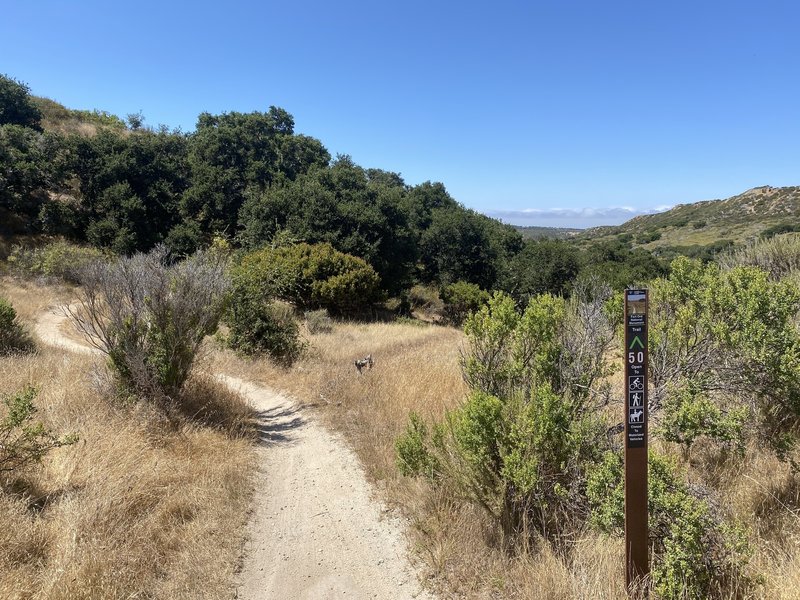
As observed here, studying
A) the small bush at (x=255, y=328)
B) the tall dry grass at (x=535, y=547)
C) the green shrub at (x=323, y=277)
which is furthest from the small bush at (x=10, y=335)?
the green shrub at (x=323, y=277)

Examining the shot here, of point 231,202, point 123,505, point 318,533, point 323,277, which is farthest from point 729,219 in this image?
point 123,505

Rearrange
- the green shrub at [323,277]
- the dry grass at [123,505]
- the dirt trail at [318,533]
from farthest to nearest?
the green shrub at [323,277] < the dirt trail at [318,533] < the dry grass at [123,505]

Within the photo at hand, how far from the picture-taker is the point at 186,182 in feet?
94.7

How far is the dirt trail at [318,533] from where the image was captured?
3.61 metres

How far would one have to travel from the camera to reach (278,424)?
7473 millimetres

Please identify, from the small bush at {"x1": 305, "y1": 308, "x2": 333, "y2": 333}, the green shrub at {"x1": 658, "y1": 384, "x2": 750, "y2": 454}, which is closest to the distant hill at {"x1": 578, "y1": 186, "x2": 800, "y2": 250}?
the small bush at {"x1": 305, "y1": 308, "x2": 333, "y2": 333}

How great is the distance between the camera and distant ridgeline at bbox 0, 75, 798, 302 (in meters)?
23.0

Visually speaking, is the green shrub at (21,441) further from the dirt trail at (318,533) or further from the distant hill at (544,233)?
the distant hill at (544,233)

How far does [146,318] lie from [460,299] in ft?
67.3

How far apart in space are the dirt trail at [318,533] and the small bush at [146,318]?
1.78 m

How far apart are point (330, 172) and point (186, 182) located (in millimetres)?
9423

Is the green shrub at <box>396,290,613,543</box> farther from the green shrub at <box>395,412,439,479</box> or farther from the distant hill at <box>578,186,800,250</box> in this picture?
the distant hill at <box>578,186,800,250</box>

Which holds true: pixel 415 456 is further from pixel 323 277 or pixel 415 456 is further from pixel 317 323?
pixel 323 277

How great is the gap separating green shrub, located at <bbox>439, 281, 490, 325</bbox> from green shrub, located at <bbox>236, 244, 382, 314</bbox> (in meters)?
6.08
